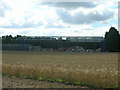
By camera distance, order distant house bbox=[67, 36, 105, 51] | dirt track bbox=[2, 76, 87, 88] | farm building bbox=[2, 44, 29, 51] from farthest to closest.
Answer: distant house bbox=[67, 36, 105, 51], farm building bbox=[2, 44, 29, 51], dirt track bbox=[2, 76, 87, 88]

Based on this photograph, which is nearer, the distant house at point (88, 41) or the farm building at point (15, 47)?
the farm building at point (15, 47)

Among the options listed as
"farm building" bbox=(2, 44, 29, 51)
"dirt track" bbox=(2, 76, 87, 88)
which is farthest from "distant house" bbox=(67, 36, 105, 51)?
"dirt track" bbox=(2, 76, 87, 88)

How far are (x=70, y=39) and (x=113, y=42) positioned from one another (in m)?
41.2

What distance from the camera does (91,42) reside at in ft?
401

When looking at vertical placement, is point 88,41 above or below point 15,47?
above

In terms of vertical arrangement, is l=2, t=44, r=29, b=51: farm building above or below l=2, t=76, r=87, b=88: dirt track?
below

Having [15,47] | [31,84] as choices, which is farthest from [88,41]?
[31,84]

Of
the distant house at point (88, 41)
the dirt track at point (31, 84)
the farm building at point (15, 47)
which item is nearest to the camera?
the dirt track at point (31, 84)

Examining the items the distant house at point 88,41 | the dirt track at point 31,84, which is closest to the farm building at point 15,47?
the distant house at point 88,41

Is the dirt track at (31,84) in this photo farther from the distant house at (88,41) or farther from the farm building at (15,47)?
the distant house at (88,41)

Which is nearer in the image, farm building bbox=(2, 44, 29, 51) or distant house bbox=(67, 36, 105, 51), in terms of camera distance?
farm building bbox=(2, 44, 29, 51)

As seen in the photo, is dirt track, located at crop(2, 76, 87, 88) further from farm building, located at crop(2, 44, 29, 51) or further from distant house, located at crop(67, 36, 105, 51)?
distant house, located at crop(67, 36, 105, 51)

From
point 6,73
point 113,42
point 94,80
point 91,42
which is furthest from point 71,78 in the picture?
point 91,42

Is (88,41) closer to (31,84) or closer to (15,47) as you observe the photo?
(15,47)
